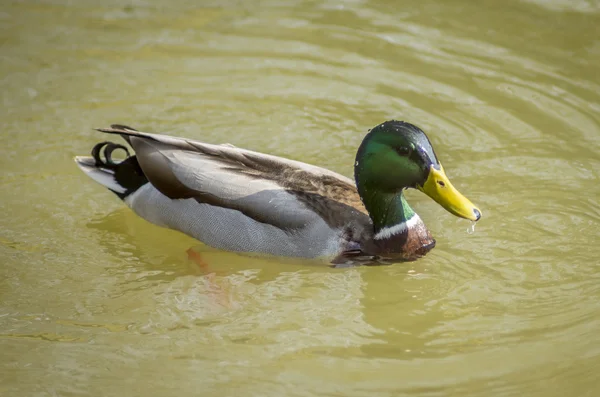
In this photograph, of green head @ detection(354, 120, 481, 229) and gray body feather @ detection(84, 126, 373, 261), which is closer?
green head @ detection(354, 120, 481, 229)

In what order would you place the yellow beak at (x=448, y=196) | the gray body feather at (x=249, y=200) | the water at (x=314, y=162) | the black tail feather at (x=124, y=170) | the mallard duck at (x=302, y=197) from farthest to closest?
the black tail feather at (x=124, y=170) → the gray body feather at (x=249, y=200) → the mallard duck at (x=302, y=197) → the yellow beak at (x=448, y=196) → the water at (x=314, y=162)

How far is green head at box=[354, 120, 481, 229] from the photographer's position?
19.9 feet

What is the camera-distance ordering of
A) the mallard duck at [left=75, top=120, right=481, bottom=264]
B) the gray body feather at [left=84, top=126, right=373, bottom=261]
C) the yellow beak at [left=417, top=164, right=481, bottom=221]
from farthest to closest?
the gray body feather at [left=84, top=126, right=373, bottom=261]
the mallard duck at [left=75, top=120, right=481, bottom=264]
the yellow beak at [left=417, top=164, right=481, bottom=221]

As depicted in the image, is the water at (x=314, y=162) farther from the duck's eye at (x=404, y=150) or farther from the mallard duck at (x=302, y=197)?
the duck's eye at (x=404, y=150)

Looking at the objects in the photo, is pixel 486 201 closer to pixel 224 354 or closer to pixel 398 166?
pixel 398 166

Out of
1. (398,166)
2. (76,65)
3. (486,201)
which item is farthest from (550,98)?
(76,65)

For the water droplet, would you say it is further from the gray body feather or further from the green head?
the gray body feather

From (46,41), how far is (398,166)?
16.6 ft

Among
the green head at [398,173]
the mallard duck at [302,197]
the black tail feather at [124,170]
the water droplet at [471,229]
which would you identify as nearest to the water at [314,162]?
the water droplet at [471,229]

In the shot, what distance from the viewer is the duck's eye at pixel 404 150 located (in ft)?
20.0

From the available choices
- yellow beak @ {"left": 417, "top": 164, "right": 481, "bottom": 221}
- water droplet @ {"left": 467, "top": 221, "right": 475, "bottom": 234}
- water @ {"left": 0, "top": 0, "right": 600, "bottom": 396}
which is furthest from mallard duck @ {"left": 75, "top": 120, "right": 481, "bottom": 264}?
water droplet @ {"left": 467, "top": 221, "right": 475, "bottom": 234}

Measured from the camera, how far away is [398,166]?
6188 mm

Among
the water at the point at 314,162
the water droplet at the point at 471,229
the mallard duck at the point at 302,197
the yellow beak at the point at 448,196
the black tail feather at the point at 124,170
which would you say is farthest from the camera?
the black tail feather at the point at 124,170

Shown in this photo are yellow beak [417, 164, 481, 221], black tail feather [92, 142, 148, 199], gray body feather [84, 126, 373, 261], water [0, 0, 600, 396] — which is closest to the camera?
water [0, 0, 600, 396]
